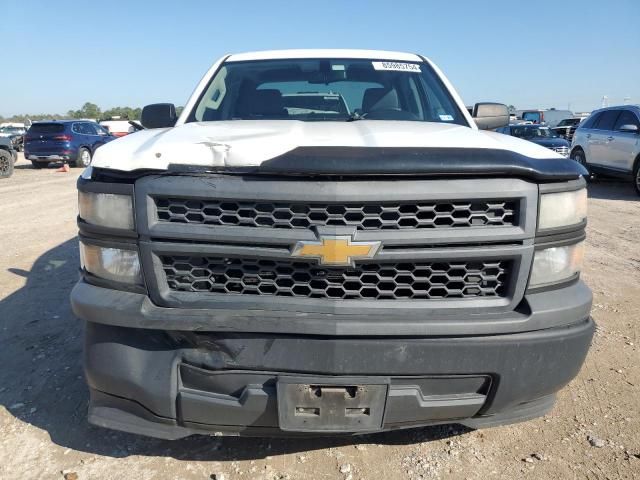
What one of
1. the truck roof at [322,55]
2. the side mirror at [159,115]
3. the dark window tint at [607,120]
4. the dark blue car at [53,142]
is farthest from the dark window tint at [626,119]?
the dark blue car at [53,142]

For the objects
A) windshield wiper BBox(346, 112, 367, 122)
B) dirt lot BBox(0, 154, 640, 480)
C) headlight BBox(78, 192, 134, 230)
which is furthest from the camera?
windshield wiper BBox(346, 112, 367, 122)

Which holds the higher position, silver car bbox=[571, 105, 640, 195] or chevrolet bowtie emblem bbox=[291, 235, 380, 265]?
chevrolet bowtie emblem bbox=[291, 235, 380, 265]

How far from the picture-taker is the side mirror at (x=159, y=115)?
11.1 ft

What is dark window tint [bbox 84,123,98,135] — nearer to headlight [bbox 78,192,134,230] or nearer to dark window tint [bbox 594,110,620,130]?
dark window tint [bbox 594,110,620,130]

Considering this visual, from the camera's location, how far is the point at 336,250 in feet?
5.90

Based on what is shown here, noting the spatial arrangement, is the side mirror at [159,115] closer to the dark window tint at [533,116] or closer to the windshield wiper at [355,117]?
the windshield wiper at [355,117]

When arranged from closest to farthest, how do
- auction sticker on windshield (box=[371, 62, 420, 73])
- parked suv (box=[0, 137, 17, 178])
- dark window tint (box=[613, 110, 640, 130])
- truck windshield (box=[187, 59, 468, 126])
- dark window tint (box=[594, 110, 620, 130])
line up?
truck windshield (box=[187, 59, 468, 126]) → auction sticker on windshield (box=[371, 62, 420, 73]) → dark window tint (box=[613, 110, 640, 130]) → dark window tint (box=[594, 110, 620, 130]) → parked suv (box=[0, 137, 17, 178])

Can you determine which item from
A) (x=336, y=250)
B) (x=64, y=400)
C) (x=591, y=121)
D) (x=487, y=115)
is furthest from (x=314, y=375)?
(x=591, y=121)

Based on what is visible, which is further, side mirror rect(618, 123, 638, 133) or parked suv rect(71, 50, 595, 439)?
side mirror rect(618, 123, 638, 133)

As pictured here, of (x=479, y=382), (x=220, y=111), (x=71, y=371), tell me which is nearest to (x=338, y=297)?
(x=479, y=382)

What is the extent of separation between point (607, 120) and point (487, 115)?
10191mm

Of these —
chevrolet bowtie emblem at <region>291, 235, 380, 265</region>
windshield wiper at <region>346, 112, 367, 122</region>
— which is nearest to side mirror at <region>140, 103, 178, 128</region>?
windshield wiper at <region>346, 112, 367, 122</region>

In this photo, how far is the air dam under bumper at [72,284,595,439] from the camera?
1839mm

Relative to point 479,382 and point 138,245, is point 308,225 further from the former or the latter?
point 479,382
